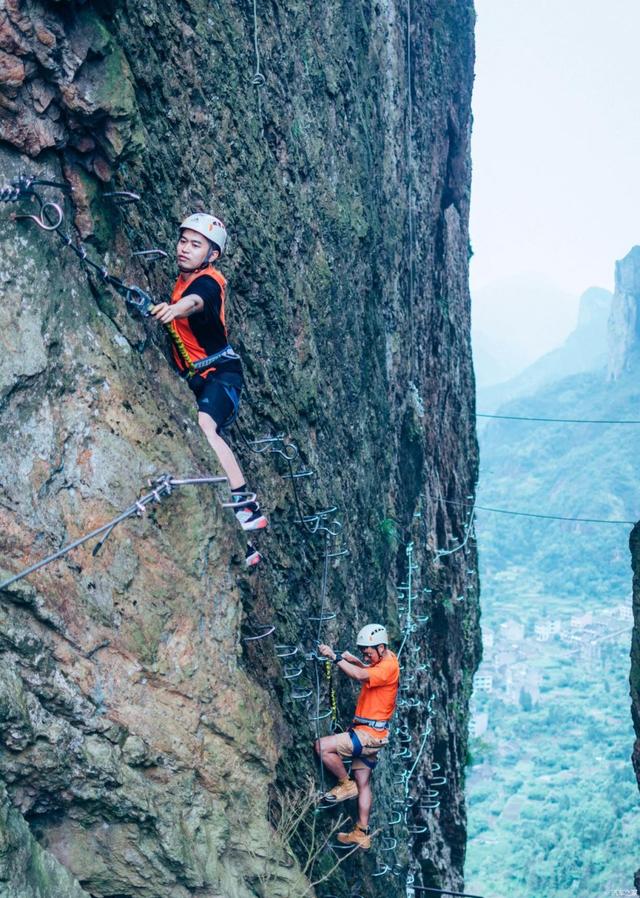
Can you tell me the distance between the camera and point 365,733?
29.8 feet

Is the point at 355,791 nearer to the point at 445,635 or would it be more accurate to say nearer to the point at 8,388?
the point at 8,388

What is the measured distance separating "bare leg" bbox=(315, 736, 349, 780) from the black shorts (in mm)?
3398

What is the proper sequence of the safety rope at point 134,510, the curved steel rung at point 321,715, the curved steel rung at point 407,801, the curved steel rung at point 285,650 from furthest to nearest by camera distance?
the curved steel rung at point 407,801 < the curved steel rung at point 321,715 < the curved steel rung at point 285,650 < the safety rope at point 134,510

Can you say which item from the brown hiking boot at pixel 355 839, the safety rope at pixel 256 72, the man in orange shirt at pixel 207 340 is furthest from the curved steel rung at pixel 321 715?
the safety rope at pixel 256 72

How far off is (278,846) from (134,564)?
229cm

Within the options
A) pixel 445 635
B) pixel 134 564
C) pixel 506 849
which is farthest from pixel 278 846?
pixel 506 849

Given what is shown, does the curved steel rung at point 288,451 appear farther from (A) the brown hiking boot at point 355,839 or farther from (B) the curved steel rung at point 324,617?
(A) the brown hiking boot at point 355,839

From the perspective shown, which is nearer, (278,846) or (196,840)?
(196,840)

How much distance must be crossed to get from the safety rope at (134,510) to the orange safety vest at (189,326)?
1006 mm

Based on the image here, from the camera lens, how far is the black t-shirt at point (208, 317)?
6.43 metres

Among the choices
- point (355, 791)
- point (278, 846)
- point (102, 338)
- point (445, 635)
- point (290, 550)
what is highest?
point (102, 338)

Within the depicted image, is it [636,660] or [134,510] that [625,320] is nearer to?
[636,660]

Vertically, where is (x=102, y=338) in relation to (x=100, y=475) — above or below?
above

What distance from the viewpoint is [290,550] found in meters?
8.76
